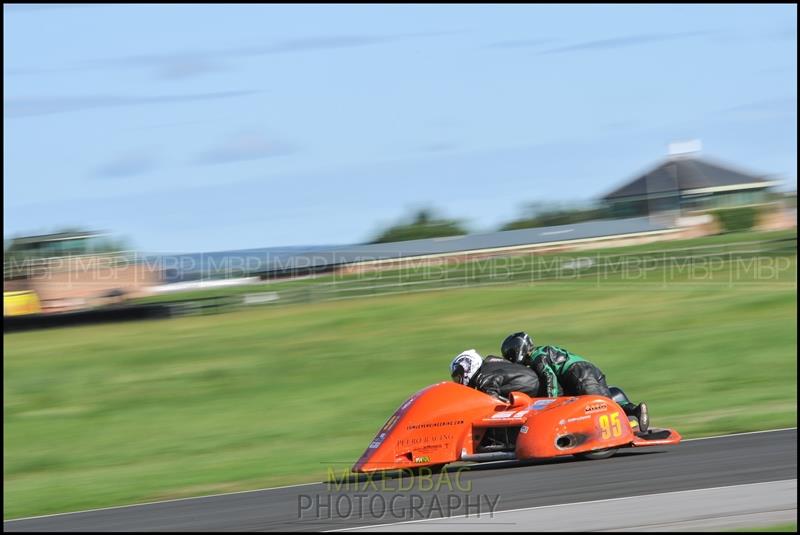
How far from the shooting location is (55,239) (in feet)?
93.7

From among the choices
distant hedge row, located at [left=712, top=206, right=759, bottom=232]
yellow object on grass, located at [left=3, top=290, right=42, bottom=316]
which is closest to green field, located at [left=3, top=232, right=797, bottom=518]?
yellow object on grass, located at [left=3, top=290, right=42, bottom=316]

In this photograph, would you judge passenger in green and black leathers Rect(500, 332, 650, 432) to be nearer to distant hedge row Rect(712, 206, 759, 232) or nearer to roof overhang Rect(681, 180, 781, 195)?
distant hedge row Rect(712, 206, 759, 232)

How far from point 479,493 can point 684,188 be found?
38.9 meters

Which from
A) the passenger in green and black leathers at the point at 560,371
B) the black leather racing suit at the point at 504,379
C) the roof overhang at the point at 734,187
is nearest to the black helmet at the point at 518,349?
the passenger in green and black leathers at the point at 560,371

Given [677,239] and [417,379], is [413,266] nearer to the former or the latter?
[677,239]

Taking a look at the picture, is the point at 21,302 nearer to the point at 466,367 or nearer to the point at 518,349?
→ the point at 466,367

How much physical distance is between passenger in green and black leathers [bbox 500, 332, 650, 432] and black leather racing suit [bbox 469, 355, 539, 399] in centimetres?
11

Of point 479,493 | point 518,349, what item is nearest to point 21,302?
point 518,349

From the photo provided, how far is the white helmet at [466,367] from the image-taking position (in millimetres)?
9219

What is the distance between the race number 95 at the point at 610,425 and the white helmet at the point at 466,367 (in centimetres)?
115

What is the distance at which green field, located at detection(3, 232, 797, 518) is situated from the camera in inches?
493

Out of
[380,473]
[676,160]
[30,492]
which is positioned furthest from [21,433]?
[676,160]

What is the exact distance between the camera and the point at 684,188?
4484 centimetres

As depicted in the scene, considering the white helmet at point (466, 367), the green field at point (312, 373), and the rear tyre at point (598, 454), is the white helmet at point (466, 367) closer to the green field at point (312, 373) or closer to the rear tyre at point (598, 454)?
the rear tyre at point (598, 454)
